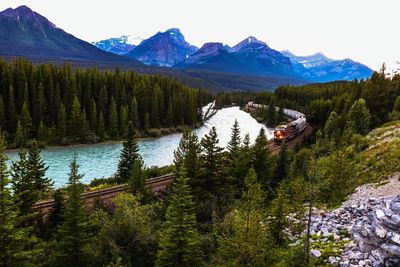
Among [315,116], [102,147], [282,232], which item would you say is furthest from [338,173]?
[315,116]

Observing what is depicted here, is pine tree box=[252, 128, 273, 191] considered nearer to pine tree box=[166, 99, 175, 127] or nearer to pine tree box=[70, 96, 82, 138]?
pine tree box=[70, 96, 82, 138]

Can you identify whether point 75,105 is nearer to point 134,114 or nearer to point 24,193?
point 134,114

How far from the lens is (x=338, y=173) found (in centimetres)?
2747

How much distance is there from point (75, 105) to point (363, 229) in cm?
7502

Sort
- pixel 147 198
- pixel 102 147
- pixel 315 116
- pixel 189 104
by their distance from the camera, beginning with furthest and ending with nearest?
pixel 189 104 < pixel 315 116 < pixel 102 147 < pixel 147 198

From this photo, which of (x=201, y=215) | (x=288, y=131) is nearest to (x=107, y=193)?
(x=201, y=215)

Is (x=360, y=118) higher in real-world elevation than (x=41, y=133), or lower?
higher

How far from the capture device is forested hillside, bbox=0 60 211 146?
77.1 metres

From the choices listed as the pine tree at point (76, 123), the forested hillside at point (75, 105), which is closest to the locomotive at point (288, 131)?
the forested hillside at point (75, 105)

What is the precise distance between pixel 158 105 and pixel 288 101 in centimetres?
6539

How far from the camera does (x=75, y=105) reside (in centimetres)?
8250

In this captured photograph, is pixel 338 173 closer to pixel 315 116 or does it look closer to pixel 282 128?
pixel 282 128

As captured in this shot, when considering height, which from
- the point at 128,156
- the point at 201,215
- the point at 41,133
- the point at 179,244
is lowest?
the point at 41,133

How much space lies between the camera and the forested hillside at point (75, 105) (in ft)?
253
